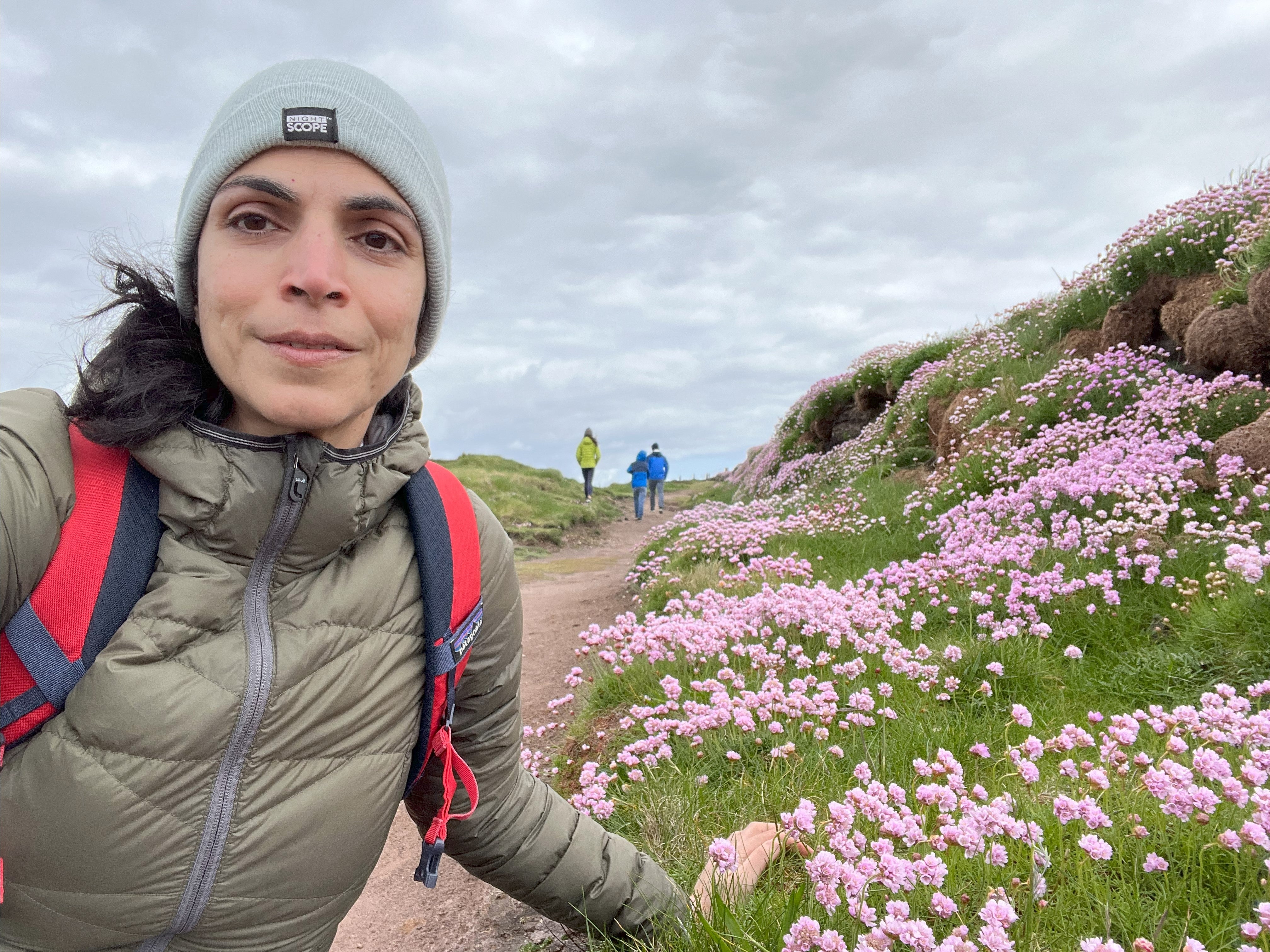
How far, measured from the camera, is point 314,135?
2.10 m

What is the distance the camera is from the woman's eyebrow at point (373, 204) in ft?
6.92

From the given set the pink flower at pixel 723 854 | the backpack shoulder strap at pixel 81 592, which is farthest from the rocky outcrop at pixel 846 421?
the backpack shoulder strap at pixel 81 592

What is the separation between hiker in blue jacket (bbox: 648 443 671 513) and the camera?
33156 mm

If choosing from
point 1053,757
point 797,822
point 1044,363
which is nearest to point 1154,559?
point 1053,757

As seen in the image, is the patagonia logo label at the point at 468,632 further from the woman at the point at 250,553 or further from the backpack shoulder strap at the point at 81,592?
the backpack shoulder strap at the point at 81,592

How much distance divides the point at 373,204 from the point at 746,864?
8.94ft

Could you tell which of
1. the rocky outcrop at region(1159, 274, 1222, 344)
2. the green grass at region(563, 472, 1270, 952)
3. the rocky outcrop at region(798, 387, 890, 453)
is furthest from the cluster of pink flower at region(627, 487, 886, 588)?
the rocky outcrop at region(798, 387, 890, 453)

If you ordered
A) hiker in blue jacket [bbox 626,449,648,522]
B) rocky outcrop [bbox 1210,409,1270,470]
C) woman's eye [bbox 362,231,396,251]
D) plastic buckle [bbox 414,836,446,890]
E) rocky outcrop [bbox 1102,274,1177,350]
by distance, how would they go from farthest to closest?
hiker in blue jacket [bbox 626,449,648,522] → rocky outcrop [bbox 1102,274,1177,350] → rocky outcrop [bbox 1210,409,1270,470] → plastic buckle [bbox 414,836,446,890] → woman's eye [bbox 362,231,396,251]

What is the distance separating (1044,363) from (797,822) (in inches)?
440

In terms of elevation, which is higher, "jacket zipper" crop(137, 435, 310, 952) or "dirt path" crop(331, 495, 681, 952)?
"jacket zipper" crop(137, 435, 310, 952)

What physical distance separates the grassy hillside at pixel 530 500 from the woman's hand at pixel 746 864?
13274 mm

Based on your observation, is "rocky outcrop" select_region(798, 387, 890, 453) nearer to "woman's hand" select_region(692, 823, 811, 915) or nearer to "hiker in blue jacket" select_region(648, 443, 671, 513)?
"hiker in blue jacket" select_region(648, 443, 671, 513)

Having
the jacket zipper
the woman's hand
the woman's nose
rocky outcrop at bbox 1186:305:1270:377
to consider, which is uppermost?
rocky outcrop at bbox 1186:305:1270:377

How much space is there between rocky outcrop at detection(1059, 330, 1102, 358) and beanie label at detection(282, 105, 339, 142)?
11804mm
